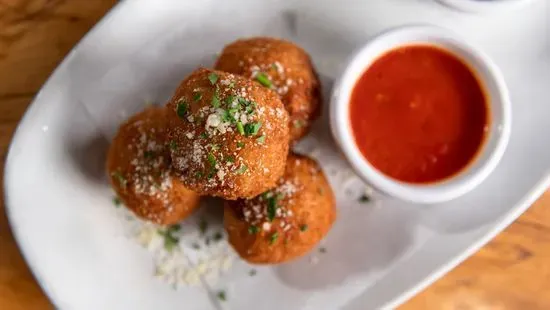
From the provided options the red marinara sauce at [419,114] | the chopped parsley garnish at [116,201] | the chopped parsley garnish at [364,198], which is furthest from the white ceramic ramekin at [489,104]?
the chopped parsley garnish at [116,201]

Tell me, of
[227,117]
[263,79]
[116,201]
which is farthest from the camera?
[116,201]

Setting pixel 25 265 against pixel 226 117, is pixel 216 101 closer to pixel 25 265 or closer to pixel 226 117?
pixel 226 117

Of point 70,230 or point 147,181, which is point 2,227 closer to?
point 70,230

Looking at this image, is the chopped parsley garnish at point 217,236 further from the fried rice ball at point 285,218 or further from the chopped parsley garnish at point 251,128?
the chopped parsley garnish at point 251,128

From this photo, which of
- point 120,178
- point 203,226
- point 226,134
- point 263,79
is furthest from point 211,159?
point 203,226

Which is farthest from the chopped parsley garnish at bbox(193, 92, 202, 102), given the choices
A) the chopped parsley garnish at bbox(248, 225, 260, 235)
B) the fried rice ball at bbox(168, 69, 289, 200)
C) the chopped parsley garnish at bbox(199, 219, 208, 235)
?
the chopped parsley garnish at bbox(199, 219, 208, 235)

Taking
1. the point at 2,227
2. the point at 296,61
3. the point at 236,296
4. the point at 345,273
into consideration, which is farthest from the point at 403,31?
the point at 2,227

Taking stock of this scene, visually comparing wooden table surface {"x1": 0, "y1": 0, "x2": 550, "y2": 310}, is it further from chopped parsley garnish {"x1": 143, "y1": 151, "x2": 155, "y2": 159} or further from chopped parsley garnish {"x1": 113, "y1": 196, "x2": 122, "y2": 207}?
chopped parsley garnish {"x1": 143, "y1": 151, "x2": 155, "y2": 159}
